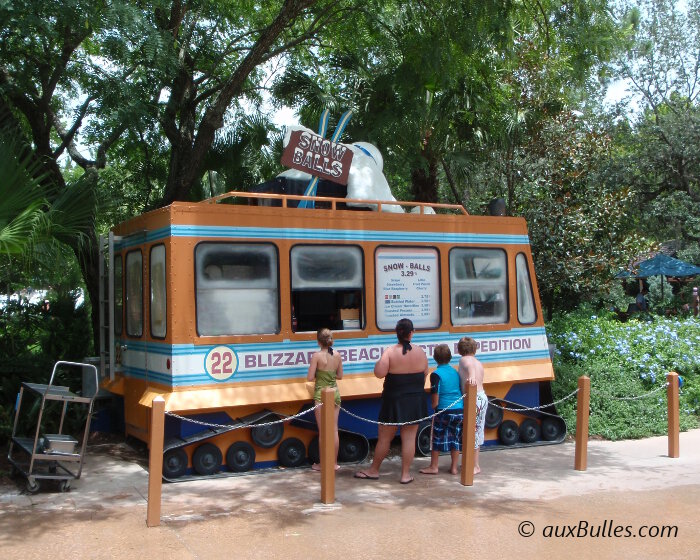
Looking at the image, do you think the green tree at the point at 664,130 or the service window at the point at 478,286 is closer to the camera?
the service window at the point at 478,286

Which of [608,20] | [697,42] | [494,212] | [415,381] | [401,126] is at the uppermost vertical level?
[697,42]

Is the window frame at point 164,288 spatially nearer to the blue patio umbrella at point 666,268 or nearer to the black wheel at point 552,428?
the black wheel at point 552,428

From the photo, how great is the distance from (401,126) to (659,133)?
41.5ft

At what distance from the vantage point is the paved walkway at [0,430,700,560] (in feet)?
18.7

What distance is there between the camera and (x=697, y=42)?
24.1 meters

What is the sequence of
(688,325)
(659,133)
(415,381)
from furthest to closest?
1. (659,133)
2. (688,325)
3. (415,381)

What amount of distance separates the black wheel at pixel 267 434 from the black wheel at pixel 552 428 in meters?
3.73

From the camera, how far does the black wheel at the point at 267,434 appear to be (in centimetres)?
814

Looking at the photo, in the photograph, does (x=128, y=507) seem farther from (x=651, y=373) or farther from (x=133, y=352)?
(x=651, y=373)

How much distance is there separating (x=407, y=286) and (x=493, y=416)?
201cm

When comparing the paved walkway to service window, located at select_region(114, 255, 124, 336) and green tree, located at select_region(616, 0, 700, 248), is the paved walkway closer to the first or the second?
service window, located at select_region(114, 255, 124, 336)

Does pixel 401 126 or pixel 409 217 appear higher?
pixel 401 126

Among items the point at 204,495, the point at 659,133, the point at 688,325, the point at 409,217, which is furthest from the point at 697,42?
the point at 204,495

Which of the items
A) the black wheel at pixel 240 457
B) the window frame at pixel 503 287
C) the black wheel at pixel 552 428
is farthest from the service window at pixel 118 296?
the black wheel at pixel 552 428
